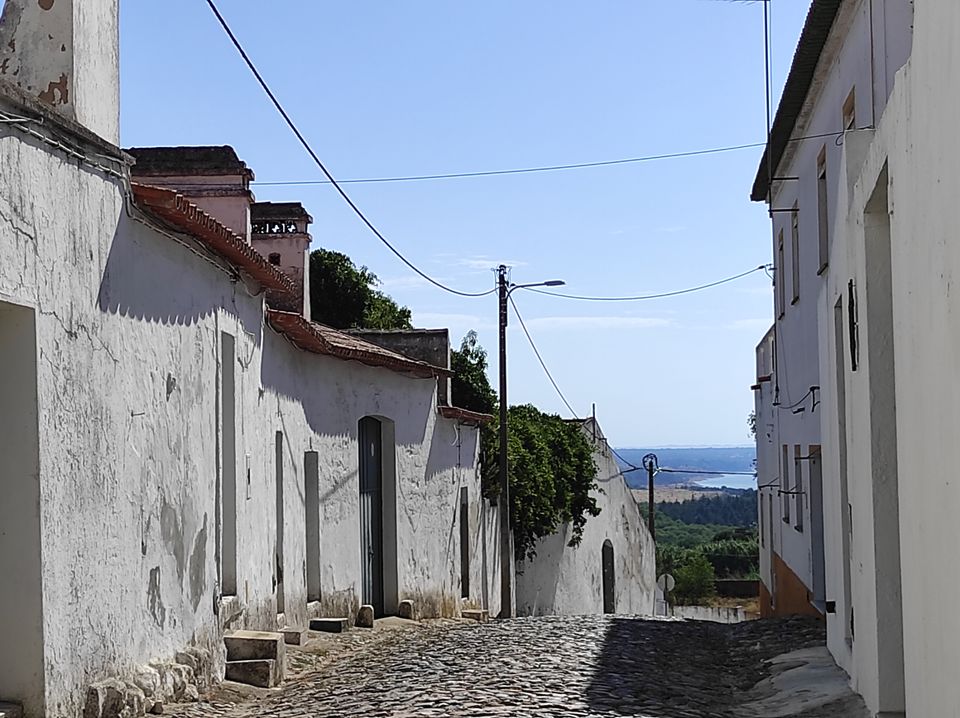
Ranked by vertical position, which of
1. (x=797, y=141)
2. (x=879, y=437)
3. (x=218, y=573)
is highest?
(x=797, y=141)

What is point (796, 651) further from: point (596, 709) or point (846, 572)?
point (596, 709)

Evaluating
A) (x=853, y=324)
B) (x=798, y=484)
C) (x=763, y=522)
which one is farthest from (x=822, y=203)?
(x=763, y=522)

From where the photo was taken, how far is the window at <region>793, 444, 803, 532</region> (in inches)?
737

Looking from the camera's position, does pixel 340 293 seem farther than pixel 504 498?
Yes

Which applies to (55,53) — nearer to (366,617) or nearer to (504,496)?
(366,617)

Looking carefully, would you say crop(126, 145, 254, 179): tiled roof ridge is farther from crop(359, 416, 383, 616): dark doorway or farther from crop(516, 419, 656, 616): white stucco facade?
crop(516, 419, 656, 616): white stucco facade

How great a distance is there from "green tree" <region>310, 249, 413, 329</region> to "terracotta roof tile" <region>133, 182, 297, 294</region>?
20.7 meters

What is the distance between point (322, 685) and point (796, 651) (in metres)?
4.87

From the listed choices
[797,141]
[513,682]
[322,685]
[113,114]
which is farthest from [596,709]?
[797,141]

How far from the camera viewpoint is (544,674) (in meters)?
11.1

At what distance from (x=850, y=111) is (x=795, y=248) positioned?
501 centimetres

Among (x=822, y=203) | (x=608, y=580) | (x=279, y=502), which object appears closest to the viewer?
(x=279, y=502)

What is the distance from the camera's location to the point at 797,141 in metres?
18.6

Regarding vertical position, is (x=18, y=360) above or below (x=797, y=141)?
below
